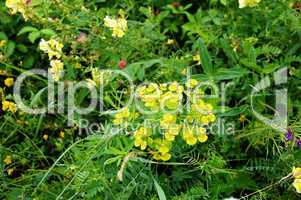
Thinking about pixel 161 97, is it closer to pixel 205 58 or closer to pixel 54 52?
pixel 205 58

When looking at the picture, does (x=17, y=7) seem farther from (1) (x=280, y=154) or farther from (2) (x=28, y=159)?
(1) (x=280, y=154)

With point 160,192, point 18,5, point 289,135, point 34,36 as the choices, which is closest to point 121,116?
point 160,192

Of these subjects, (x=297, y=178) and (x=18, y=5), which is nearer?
(x=297, y=178)

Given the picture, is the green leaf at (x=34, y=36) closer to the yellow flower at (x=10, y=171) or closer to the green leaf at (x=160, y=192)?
the yellow flower at (x=10, y=171)

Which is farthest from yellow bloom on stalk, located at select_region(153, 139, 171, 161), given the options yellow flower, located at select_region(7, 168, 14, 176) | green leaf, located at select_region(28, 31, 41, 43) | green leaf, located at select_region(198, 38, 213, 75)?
green leaf, located at select_region(28, 31, 41, 43)

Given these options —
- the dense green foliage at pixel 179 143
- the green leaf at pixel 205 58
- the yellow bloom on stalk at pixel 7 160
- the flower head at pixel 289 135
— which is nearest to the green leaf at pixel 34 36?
the dense green foliage at pixel 179 143

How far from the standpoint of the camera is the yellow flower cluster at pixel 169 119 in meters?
1.42

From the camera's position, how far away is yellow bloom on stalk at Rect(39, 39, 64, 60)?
1757 millimetres

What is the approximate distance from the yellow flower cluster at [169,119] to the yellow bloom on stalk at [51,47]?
16.1 inches

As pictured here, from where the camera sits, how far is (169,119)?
1408 mm

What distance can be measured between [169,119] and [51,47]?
1.87ft

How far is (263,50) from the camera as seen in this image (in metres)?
1.80

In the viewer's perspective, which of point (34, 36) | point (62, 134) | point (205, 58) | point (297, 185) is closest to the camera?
point (297, 185)

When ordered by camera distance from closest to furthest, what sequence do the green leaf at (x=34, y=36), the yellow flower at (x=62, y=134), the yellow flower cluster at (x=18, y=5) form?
the yellow flower cluster at (x=18, y=5) < the yellow flower at (x=62, y=134) < the green leaf at (x=34, y=36)
